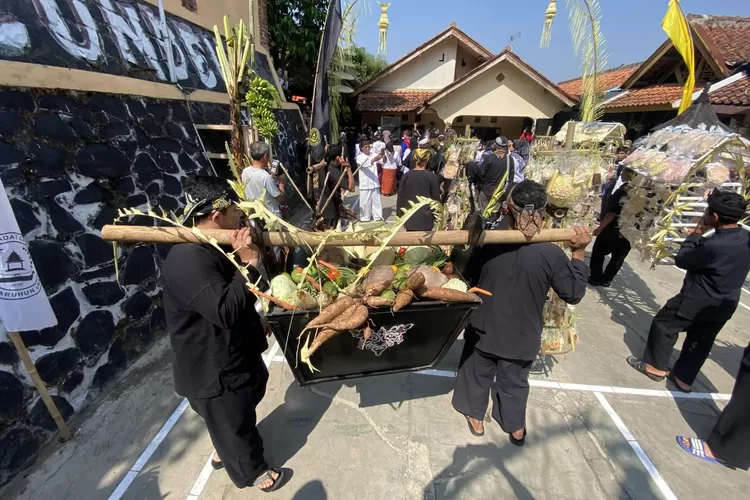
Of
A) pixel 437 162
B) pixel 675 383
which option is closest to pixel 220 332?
pixel 675 383

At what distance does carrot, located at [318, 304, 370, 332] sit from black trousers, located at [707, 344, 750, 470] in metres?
2.83

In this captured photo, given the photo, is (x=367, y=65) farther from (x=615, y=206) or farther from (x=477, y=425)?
(x=477, y=425)

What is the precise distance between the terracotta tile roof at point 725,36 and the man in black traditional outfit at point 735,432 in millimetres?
11539

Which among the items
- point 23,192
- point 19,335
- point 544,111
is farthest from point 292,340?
point 544,111

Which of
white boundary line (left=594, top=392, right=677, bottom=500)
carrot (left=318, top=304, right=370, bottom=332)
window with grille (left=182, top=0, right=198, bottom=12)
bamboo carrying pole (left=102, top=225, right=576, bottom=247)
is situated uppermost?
window with grille (left=182, top=0, right=198, bottom=12)

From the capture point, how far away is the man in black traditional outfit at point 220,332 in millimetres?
1791

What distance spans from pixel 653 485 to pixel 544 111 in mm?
13850

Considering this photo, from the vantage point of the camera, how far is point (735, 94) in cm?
826

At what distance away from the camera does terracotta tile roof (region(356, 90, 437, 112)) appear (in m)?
13.6

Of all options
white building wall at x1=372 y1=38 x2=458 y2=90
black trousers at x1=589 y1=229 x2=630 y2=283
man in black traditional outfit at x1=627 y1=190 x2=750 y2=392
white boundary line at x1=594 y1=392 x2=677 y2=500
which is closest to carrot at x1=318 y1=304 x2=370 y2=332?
white boundary line at x1=594 y1=392 x2=677 y2=500

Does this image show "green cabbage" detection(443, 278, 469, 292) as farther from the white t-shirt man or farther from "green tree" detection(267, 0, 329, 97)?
"green tree" detection(267, 0, 329, 97)

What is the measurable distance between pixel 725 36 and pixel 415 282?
16733 mm

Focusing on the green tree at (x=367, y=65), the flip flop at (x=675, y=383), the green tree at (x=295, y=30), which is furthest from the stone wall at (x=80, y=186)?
the green tree at (x=367, y=65)

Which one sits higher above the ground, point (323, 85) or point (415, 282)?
point (323, 85)
